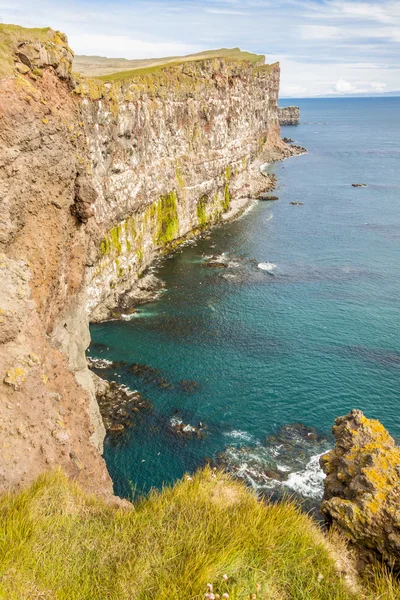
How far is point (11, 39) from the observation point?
787 inches

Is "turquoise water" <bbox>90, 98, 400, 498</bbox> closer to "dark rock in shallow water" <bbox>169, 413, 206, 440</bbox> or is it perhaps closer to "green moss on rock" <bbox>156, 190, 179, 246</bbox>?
"dark rock in shallow water" <bbox>169, 413, 206, 440</bbox>

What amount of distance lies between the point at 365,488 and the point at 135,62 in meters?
136

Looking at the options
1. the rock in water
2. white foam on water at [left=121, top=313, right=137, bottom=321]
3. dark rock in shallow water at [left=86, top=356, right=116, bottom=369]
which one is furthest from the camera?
white foam on water at [left=121, top=313, right=137, bottom=321]

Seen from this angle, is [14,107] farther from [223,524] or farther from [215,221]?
[215,221]

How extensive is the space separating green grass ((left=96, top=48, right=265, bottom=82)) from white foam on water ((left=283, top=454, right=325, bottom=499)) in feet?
176

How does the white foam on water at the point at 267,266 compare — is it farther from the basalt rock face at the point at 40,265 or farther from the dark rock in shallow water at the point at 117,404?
the basalt rock face at the point at 40,265

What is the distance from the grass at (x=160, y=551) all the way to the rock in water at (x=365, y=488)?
205 centimetres

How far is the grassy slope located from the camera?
78200 millimetres

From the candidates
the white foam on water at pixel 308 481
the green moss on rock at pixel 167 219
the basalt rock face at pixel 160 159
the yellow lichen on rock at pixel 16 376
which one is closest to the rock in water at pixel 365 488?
the yellow lichen on rock at pixel 16 376

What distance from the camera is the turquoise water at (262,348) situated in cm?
3653

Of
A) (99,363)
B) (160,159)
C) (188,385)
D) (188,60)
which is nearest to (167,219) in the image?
(160,159)

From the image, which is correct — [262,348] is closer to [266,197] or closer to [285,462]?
[285,462]

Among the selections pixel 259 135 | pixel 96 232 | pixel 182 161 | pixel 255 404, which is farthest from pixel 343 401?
pixel 259 135

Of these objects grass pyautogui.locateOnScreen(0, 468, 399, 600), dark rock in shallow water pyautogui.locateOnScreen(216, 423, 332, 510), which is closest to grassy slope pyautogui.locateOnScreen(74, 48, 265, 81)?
dark rock in shallow water pyautogui.locateOnScreen(216, 423, 332, 510)
